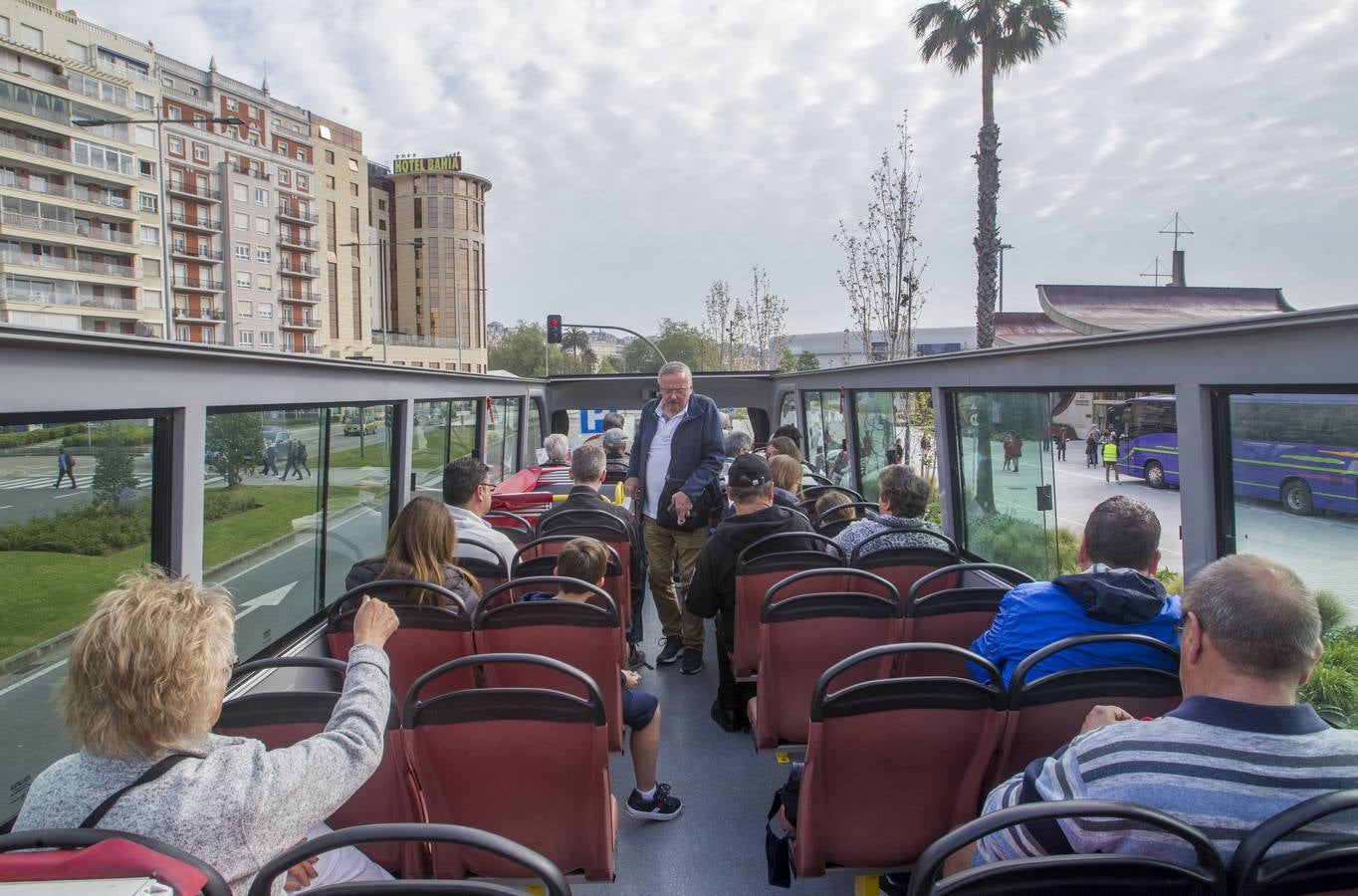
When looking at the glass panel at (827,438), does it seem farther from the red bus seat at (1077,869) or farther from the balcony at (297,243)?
the balcony at (297,243)

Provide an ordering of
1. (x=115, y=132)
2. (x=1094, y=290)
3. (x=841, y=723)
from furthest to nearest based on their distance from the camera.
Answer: (x=115, y=132) → (x=1094, y=290) → (x=841, y=723)

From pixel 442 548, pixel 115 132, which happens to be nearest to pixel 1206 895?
pixel 442 548

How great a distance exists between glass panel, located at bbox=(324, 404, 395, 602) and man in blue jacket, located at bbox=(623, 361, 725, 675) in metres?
1.90

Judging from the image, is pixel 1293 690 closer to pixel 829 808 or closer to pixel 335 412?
pixel 829 808

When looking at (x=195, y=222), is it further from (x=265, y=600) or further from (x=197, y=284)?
(x=265, y=600)

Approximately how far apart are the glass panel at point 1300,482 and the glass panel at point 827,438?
22.9 feet

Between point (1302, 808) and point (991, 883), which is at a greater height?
point (1302, 808)

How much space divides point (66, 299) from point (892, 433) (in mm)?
72420

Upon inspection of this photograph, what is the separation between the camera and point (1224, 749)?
5.24ft

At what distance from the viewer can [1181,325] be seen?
3428 mm

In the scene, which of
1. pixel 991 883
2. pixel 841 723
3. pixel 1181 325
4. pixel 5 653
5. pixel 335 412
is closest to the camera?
pixel 991 883

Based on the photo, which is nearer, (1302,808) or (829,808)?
(1302,808)

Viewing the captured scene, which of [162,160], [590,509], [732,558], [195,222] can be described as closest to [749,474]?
[732,558]

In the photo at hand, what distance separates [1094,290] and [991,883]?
3948 centimetres
